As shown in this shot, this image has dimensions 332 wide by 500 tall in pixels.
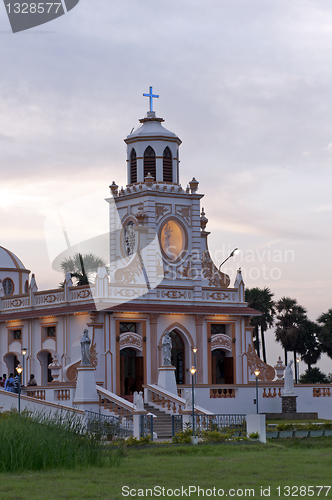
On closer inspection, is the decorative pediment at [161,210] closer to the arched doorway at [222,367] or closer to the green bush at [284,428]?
the arched doorway at [222,367]

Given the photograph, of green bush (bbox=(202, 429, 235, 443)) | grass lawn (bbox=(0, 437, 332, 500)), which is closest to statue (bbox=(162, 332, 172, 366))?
green bush (bbox=(202, 429, 235, 443))

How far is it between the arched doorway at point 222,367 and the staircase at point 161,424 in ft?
22.1

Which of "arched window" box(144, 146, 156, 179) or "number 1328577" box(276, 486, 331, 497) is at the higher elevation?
"arched window" box(144, 146, 156, 179)

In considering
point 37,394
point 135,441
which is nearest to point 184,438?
point 135,441

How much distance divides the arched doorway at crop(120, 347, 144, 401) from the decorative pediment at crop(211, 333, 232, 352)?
4.02 m

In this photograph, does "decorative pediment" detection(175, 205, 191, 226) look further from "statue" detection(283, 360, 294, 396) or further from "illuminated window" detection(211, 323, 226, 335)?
"statue" detection(283, 360, 294, 396)

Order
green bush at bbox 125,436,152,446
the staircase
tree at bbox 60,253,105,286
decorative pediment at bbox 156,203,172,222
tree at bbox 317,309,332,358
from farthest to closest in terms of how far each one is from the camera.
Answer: tree at bbox 317,309,332,358 → tree at bbox 60,253,105,286 → decorative pediment at bbox 156,203,172,222 → the staircase → green bush at bbox 125,436,152,446

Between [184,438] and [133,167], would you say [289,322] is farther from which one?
[184,438]

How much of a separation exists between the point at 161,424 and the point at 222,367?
8821mm

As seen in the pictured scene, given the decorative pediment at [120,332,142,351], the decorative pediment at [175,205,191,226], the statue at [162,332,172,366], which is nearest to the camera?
the statue at [162,332,172,366]

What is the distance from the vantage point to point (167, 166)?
4312cm

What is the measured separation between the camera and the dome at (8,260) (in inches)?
2020

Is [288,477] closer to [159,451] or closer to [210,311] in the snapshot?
[159,451]

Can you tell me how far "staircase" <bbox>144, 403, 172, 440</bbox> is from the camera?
→ 32.2 m
